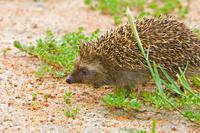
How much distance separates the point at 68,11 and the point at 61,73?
140 inches

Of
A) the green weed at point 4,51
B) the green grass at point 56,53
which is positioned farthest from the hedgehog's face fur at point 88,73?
the green weed at point 4,51

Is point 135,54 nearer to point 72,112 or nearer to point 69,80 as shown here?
point 69,80

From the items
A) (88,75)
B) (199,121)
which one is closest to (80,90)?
(88,75)

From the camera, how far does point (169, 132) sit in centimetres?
536

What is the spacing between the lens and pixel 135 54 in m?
6.02

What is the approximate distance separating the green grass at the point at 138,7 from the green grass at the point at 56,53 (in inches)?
74.0

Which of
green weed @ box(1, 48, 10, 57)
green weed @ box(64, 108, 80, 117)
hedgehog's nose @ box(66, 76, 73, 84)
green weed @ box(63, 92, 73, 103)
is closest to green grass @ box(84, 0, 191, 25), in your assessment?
green weed @ box(1, 48, 10, 57)

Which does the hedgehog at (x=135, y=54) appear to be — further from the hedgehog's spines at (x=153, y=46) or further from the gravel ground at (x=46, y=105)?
the gravel ground at (x=46, y=105)

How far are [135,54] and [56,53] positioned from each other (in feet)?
5.47

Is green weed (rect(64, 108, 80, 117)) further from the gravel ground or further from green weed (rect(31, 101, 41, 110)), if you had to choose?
green weed (rect(31, 101, 41, 110))

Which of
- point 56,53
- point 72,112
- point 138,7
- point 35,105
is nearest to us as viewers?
point 72,112

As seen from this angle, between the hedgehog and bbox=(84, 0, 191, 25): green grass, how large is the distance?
291cm

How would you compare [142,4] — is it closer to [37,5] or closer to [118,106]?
[37,5]

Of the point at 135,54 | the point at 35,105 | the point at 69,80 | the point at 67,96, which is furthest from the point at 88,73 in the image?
the point at 35,105
